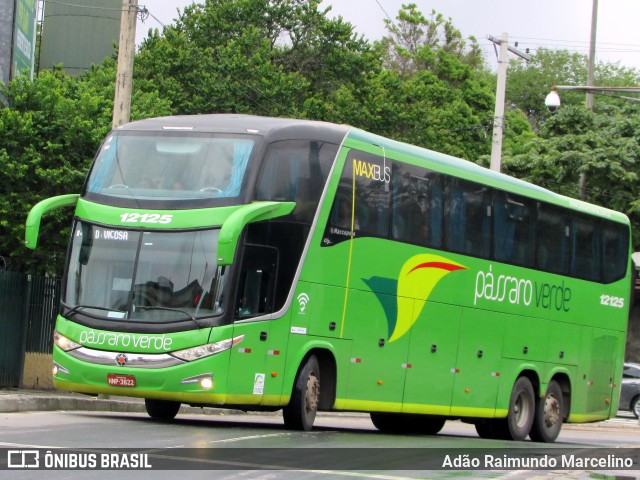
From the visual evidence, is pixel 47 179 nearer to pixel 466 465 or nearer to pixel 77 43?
pixel 466 465

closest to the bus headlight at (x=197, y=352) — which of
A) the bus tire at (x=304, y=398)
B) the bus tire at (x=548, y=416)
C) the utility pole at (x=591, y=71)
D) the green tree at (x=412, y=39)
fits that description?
the bus tire at (x=304, y=398)

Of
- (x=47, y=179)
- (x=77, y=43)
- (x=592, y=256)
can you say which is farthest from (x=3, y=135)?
(x=77, y=43)

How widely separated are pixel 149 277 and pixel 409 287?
4485 mm

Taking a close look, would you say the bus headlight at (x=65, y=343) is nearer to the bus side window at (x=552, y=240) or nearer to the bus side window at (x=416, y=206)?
the bus side window at (x=416, y=206)

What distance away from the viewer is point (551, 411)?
22062 millimetres

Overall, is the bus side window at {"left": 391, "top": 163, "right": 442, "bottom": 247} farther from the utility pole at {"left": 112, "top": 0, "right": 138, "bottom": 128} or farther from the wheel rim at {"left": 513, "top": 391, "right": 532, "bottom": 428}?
the utility pole at {"left": 112, "top": 0, "right": 138, "bottom": 128}

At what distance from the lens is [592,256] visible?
74.5 feet

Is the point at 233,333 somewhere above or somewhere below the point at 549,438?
above

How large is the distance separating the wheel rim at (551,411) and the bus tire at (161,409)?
23.8ft

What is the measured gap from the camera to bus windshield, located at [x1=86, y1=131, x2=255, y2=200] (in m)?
15.6

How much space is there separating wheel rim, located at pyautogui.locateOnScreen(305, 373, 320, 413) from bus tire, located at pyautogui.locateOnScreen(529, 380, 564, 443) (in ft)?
21.5

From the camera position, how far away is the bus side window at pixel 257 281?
15359 millimetres

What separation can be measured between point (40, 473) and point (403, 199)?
355 inches

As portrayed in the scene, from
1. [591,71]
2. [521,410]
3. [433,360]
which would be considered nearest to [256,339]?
[433,360]
